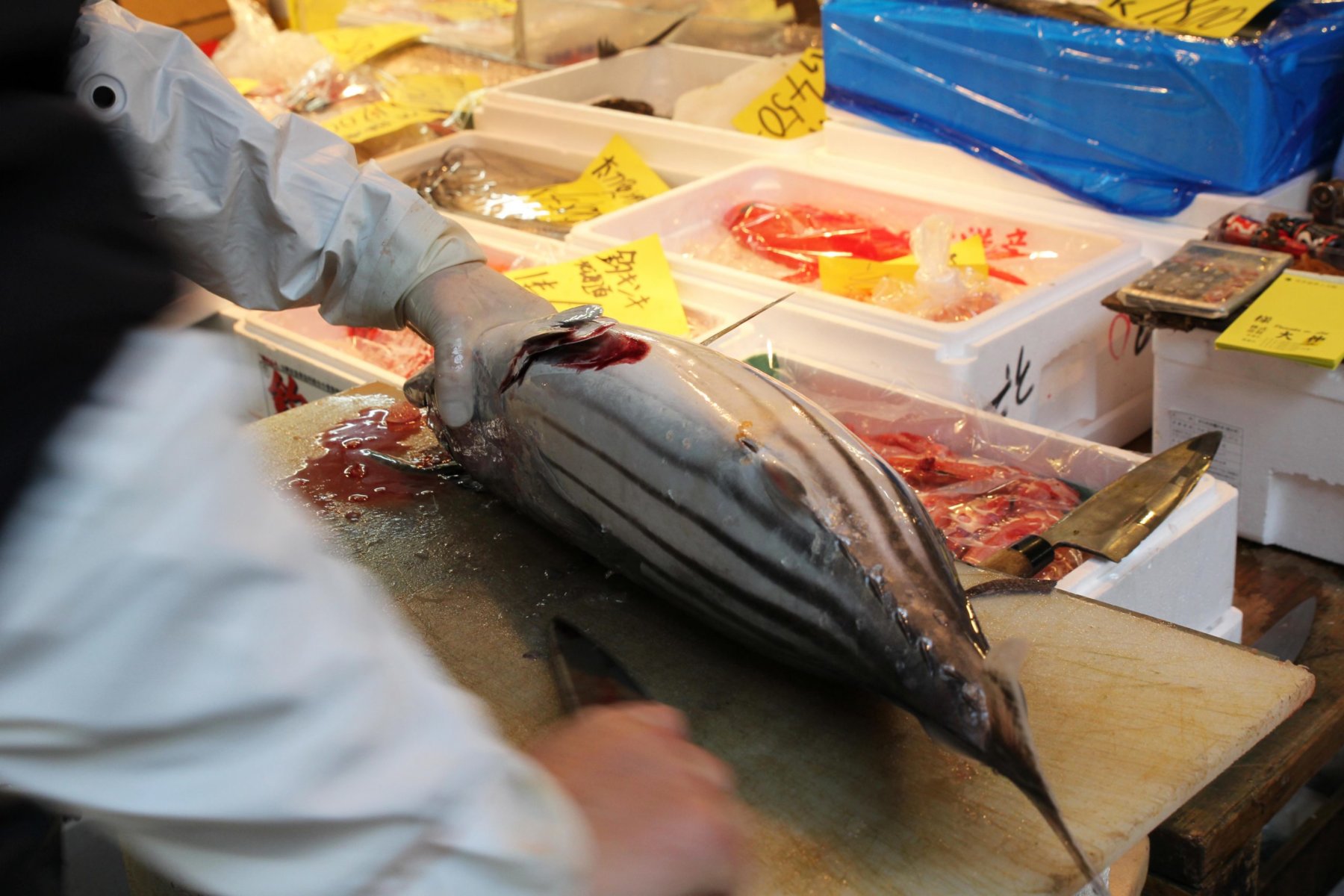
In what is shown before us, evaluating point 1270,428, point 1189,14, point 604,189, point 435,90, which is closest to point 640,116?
point 604,189

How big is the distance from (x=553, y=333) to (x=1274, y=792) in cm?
110

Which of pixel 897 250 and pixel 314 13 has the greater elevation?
pixel 314 13

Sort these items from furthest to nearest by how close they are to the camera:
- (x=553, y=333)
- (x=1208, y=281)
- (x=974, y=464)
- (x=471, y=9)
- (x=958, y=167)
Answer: (x=471, y=9) < (x=958, y=167) < (x=1208, y=281) < (x=974, y=464) < (x=553, y=333)

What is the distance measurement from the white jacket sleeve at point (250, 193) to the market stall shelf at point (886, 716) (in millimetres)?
542

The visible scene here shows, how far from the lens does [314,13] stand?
5.38 meters

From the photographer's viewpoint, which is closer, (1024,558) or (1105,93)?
(1024,558)

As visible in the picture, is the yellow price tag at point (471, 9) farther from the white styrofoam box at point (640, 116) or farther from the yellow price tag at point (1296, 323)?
the yellow price tag at point (1296, 323)

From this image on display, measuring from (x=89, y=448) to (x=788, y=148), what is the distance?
9.26ft

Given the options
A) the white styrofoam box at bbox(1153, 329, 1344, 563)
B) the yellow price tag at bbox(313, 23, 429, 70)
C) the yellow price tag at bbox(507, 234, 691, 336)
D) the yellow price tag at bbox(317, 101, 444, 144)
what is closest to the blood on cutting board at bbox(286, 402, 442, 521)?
the yellow price tag at bbox(507, 234, 691, 336)

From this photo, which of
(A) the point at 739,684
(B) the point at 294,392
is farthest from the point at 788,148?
(A) the point at 739,684

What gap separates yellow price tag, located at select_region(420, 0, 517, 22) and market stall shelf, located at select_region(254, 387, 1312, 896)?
407cm

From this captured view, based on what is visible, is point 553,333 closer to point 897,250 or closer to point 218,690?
point 218,690

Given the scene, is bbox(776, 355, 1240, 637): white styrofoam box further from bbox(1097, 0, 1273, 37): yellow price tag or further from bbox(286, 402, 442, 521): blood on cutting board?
bbox(1097, 0, 1273, 37): yellow price tag

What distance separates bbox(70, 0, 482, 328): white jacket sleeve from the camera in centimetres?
174
